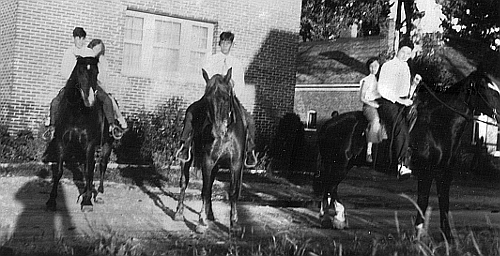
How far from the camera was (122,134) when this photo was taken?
3430mm

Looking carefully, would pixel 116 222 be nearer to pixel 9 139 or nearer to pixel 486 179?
pixel 9 139

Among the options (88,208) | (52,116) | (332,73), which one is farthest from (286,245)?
(332,73)

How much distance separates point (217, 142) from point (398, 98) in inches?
48.2

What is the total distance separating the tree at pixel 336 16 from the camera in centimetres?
443

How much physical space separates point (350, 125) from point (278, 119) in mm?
596

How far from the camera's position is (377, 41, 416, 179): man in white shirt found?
4129 millimetres

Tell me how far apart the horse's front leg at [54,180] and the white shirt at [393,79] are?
6.39 feet

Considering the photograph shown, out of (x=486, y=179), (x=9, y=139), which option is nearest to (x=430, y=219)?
(x=486, y=179)

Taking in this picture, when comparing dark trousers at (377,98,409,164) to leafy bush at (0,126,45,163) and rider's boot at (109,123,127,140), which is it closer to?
rider's boot at (109,123,127,140)

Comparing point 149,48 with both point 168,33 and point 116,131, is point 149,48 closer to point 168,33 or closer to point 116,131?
point 168,33

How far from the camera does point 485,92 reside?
13.6 ft

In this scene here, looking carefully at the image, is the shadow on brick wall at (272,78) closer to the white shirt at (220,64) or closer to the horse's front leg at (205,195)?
the white shirt at (220,64)

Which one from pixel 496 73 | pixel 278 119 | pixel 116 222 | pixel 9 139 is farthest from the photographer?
pixel 496 73

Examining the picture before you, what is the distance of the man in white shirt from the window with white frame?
1216mm
